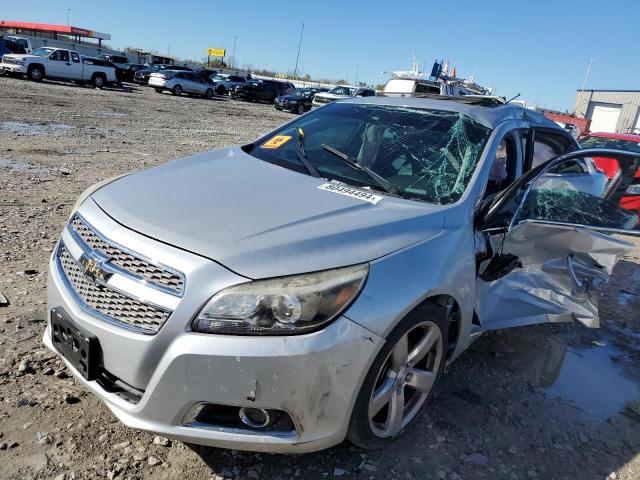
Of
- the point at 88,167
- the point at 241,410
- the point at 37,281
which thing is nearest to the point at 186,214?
the point at 241,410

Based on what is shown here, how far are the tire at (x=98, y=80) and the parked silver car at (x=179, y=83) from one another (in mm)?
2809

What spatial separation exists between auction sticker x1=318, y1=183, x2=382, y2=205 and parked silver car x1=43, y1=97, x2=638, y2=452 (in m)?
0.02

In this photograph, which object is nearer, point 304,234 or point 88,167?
point 304,234

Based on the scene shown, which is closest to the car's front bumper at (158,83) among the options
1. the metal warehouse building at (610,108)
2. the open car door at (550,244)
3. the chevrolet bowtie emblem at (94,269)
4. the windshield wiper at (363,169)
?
the windshield wiper at (363,169)

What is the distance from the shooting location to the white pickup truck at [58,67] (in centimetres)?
2311

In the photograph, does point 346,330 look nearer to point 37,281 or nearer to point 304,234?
point 304,234

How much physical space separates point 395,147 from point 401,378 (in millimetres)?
1519

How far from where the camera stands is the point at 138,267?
2010 mm

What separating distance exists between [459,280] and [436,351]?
0.40 meters

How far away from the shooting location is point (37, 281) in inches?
150

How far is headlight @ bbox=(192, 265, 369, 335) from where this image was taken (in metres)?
1.88

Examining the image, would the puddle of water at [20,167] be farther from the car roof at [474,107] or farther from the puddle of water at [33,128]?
the car roof at [474,107]

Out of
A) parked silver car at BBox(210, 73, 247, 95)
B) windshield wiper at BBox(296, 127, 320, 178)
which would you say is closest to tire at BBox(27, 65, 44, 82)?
parked silver car at BBox(210, 73, 247, 95)

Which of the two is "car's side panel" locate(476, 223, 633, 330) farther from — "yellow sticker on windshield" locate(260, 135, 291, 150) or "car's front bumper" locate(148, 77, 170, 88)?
"car's front bumper" locate(148, 77, 170, 88)
